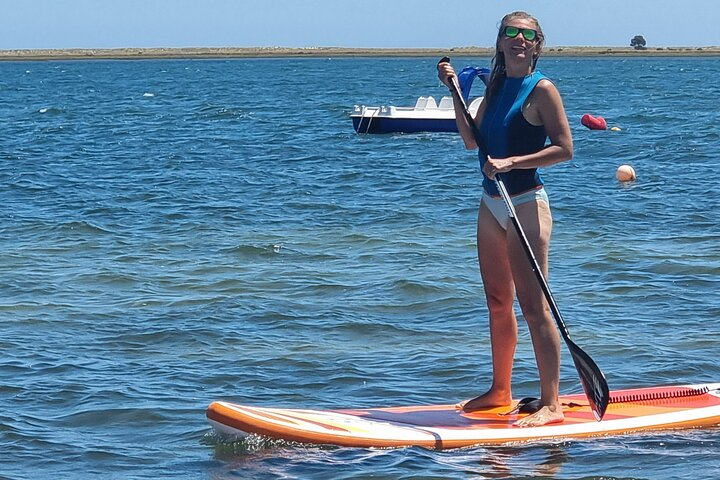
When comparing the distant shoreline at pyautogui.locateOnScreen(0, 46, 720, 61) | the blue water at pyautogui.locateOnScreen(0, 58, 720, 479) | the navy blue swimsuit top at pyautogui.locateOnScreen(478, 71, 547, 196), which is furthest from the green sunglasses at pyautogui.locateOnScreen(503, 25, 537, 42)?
the distant shoreline at pyautogui.locateOnScreen(0, 46, 720, 61)

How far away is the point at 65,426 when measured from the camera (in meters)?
6.66

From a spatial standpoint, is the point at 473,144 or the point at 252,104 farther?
the point at 252,104

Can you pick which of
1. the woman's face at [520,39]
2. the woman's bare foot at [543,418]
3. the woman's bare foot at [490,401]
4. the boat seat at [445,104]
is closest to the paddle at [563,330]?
the woman's bare foot at [543,418]

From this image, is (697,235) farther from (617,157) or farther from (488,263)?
(617,157)

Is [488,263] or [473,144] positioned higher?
[473,144]

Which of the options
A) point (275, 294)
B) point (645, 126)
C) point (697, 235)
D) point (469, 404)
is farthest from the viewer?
point (645, 126)

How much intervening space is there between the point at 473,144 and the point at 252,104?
39.2m

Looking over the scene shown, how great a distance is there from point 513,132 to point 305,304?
451cm

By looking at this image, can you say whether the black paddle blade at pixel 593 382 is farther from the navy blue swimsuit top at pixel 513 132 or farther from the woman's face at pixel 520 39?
the woman's face at pixel 520 39

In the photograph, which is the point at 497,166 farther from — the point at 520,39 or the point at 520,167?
the point at 520,39

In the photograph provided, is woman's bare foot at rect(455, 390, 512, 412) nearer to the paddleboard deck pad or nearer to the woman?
the paddleboard deck pad

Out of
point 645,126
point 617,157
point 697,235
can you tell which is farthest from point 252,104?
point 697,235

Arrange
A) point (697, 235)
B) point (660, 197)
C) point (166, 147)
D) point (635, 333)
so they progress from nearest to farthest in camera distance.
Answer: point (635, 333) < point (697, 235) < point (660, 197) < point (166, 147)

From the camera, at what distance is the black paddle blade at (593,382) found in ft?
19.2
